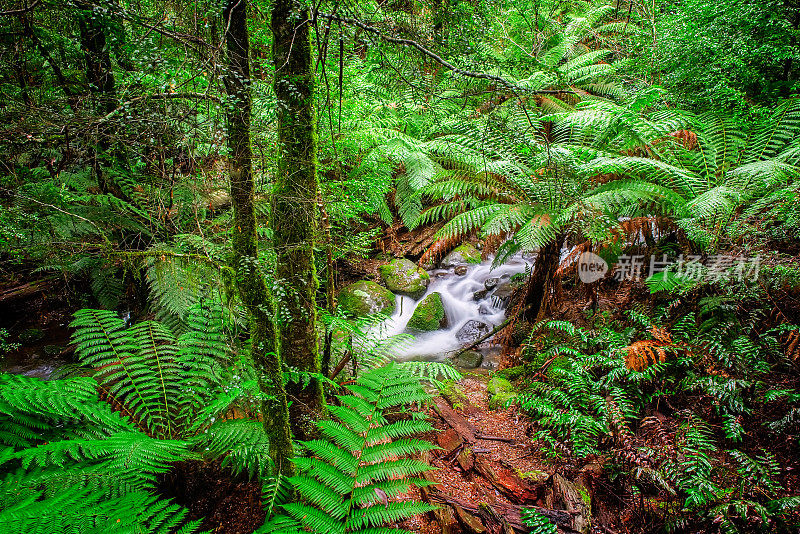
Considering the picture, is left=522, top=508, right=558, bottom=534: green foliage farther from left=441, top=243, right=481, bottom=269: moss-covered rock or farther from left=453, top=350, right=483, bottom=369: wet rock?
left=441, top=243, right=481, bottom=269: moss-covered rock

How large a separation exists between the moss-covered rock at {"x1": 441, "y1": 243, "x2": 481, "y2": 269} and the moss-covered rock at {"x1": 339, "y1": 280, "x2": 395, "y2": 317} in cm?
155

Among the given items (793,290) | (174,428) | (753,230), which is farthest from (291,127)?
(793,290)

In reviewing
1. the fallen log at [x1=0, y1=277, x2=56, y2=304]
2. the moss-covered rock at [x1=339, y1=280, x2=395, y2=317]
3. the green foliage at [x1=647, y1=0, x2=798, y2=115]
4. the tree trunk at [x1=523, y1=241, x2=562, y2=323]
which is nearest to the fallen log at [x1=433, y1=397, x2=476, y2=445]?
the tree trunk at [x1=523, y1=241, x2=562, y2=323]

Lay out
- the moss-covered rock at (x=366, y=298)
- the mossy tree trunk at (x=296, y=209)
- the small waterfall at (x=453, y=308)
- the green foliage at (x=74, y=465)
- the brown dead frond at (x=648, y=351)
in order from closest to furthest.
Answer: the green foliage at (x=74, y=465) → the mossy tree trunk at (x=296, y=209) → the brown dead frond at (x=648, y=351) → the small waterfall at (x=453, y=308) → the moss-covered rock at (x=366, y=298)

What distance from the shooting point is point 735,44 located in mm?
3832

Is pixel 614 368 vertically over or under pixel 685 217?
under

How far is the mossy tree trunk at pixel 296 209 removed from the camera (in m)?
1.84

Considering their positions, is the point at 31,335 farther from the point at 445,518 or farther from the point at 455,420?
the point at 445,518

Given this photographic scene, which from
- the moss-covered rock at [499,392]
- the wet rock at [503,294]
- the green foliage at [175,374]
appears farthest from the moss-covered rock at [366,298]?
the green foliage at [175,374]

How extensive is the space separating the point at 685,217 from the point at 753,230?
1.57ft

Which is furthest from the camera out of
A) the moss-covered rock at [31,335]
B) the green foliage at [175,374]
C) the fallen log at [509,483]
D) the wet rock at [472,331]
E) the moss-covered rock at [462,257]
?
the moss-covered rock at [462,257]

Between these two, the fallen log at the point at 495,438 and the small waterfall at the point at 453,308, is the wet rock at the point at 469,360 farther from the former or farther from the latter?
the fallen log at the point at 495,438

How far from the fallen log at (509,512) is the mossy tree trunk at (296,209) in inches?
36.2

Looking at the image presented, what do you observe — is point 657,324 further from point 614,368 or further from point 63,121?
point 63,121
